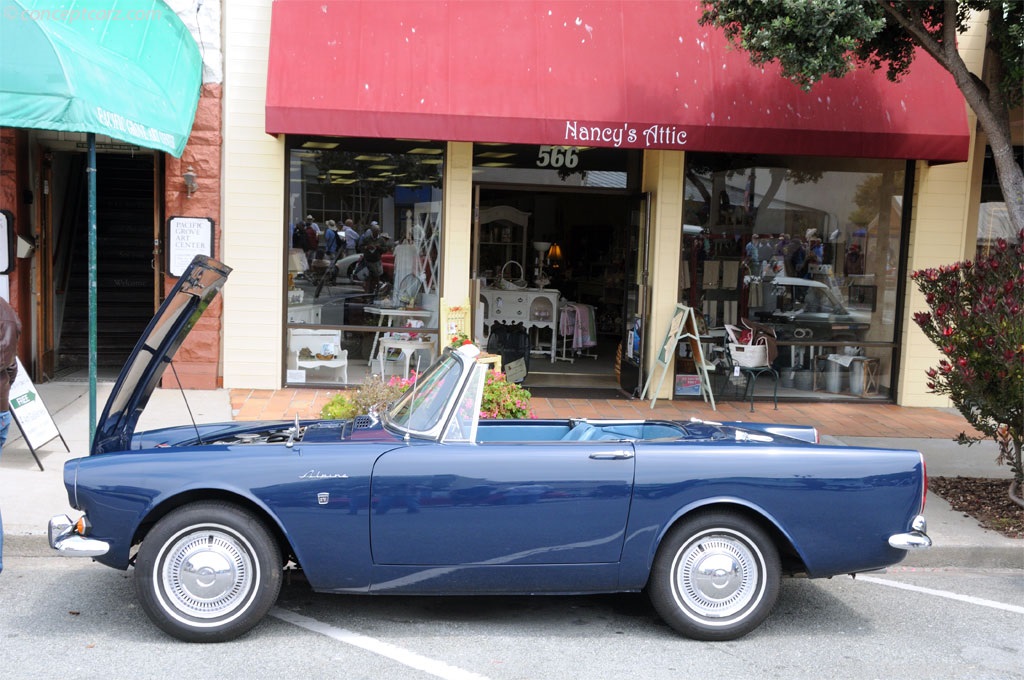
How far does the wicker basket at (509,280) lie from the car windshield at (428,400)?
8.87 meters

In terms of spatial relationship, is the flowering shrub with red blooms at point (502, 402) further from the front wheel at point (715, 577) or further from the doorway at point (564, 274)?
the doorway at point (564, 274)

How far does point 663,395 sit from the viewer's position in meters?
11.2

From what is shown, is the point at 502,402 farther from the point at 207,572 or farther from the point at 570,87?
the point at 570,87

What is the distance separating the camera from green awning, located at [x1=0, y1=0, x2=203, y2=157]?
23.1 ft

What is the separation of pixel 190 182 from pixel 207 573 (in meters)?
6.77

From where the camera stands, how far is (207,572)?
14.5ft

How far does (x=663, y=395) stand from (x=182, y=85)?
248 inches

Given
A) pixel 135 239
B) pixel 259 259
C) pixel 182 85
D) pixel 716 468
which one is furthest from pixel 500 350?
pixel 716 468

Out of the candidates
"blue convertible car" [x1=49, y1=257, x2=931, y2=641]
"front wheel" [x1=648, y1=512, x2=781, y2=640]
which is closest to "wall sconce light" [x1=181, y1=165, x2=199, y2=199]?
"blue convertible car" [x1=49, y1=257, x2=931, y2=641]

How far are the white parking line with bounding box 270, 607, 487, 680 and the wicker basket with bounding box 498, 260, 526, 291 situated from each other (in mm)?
9433

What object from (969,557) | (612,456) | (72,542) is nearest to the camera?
(72,542)

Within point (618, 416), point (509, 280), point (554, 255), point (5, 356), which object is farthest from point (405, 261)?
point (554, 255)

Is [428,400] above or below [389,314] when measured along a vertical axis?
below

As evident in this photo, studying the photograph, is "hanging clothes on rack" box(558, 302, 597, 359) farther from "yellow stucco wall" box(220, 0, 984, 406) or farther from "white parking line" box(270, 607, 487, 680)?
"white parking line" box(270, 607, 487, 680)
